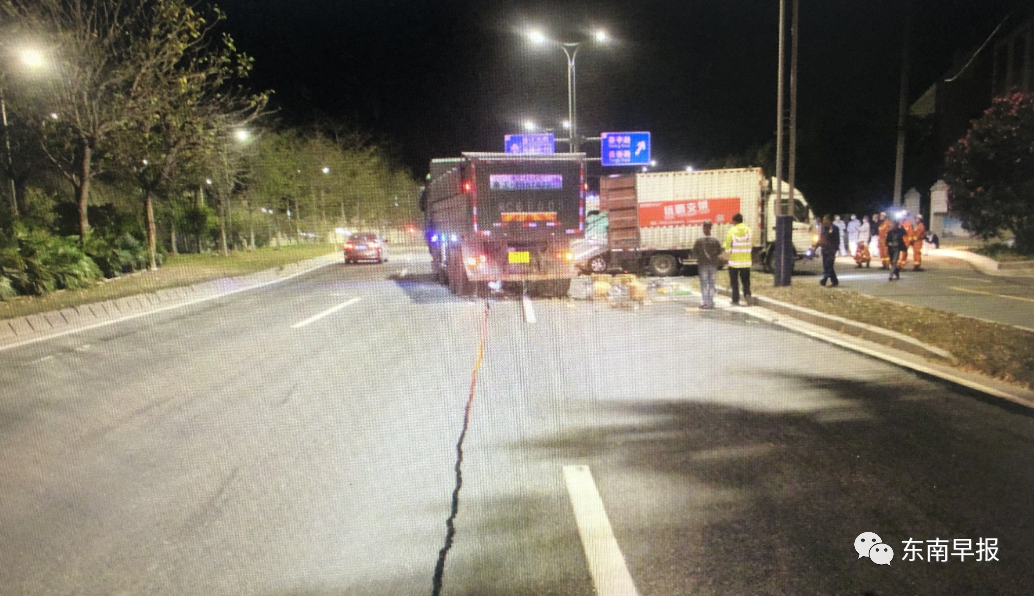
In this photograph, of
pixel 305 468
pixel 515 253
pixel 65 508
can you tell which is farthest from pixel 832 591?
pixel 515 253

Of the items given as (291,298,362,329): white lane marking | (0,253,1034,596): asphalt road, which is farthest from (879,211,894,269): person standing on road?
(291,298,362,329): white lane marking

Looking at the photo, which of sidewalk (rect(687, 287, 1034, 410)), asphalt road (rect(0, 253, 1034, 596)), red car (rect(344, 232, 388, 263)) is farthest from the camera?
red car (rect(344, 232, 388, 263))

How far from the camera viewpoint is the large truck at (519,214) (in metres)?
15.2

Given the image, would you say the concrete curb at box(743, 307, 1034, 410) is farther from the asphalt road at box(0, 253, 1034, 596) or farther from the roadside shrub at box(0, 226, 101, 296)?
the roadside shrub at box(0, 226, 101, 296)

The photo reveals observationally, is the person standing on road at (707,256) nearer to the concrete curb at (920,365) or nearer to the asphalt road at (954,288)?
the concrete curb at (920,365)

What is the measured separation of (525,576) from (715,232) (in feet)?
59.0

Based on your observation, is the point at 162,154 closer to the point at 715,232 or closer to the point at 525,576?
the point at 715,232

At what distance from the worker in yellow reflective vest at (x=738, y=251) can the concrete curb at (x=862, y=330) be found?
2.05 ft

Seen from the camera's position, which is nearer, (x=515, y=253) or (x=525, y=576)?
(x=525, y=576)

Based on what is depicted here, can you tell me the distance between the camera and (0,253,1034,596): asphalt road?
3.39m

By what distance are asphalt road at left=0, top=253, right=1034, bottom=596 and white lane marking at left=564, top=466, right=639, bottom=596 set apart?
28 millimetres

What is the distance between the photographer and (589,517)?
12.8ft

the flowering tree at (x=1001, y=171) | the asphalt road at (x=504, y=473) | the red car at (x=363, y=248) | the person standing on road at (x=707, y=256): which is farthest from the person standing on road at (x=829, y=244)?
the red car at (x=363, y=248)

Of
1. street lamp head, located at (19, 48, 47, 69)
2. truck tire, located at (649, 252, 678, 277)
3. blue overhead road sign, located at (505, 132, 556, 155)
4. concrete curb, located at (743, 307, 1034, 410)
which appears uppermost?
street lamp head, located at (19, 48, 47, 69)
